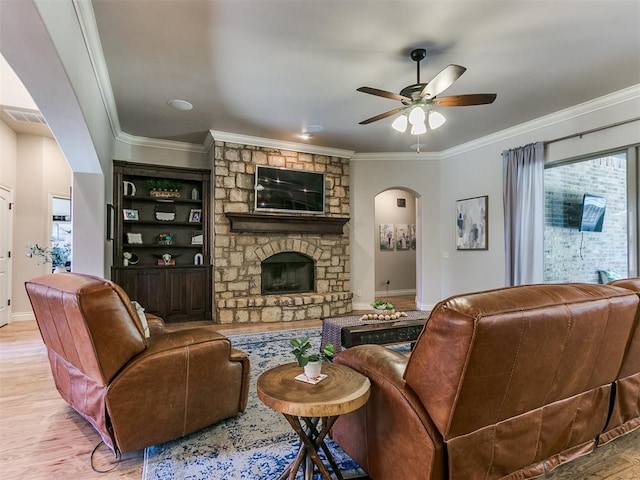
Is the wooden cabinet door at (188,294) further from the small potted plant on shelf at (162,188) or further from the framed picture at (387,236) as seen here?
the framed picture at (387,236)

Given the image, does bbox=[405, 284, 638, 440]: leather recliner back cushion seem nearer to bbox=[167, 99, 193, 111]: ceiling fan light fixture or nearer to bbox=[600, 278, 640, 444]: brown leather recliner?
bbox=[600, 278, 640, 444]: brown leather recliner

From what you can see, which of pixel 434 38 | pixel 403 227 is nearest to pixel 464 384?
pixel 434 38

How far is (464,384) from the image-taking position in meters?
1.24

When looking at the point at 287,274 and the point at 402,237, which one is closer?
the point at 287,274

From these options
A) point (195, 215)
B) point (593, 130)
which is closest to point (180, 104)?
point (195, 215)

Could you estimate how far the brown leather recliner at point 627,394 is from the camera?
1858 mm

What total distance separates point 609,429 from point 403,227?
6.86 m

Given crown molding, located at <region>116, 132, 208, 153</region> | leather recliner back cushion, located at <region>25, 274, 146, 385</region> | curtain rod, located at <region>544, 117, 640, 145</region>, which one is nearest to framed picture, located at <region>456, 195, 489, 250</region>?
curtain rod, located at <region>544, 117, 640, 145</region>

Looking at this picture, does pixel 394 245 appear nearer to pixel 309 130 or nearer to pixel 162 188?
pixel 309 130

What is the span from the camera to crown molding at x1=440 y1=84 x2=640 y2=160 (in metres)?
3.86

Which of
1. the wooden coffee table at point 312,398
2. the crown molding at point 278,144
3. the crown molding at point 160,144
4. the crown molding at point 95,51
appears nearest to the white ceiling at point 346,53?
the crown molding at point 95,51

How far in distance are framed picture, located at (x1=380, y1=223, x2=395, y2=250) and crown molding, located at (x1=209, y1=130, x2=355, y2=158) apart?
2666 millimetres

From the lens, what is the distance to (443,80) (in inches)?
107

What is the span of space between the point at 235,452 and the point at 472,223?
16.5 feet
